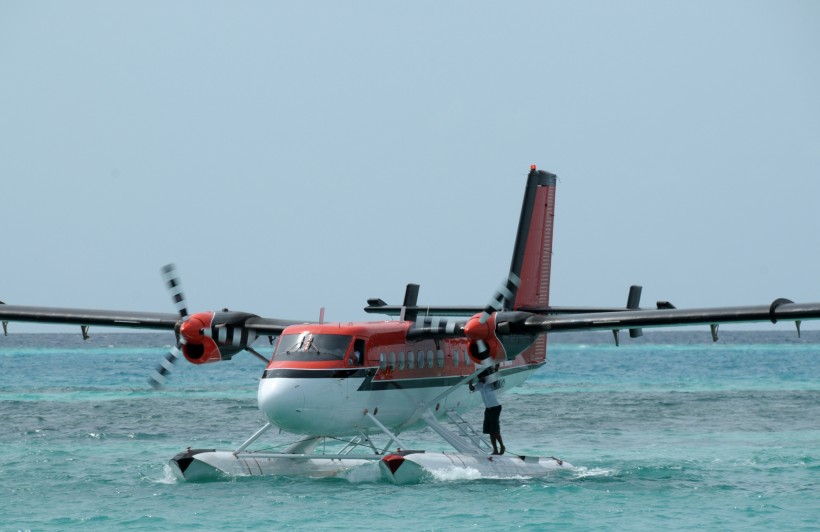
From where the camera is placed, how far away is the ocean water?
1468cm

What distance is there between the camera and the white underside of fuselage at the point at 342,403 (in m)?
16.4

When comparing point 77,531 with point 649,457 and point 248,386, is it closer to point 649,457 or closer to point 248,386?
point 649,457

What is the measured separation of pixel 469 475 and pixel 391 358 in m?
2.35

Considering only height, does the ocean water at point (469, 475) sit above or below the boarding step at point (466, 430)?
below

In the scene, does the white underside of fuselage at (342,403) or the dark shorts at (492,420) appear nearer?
the white underside of fuselage at (342,403)

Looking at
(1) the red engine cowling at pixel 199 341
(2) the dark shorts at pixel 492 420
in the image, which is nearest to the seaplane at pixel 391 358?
(1) the red engine cowling at pixel 199 341

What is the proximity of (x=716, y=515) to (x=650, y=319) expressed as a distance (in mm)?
3536

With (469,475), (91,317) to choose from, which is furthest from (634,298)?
(91,317)

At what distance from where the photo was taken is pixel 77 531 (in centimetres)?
1388

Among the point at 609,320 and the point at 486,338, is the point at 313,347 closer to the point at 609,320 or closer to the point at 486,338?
the point at 486,338

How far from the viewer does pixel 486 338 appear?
18.4 meters

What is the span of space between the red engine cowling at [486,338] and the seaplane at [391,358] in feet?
0.07

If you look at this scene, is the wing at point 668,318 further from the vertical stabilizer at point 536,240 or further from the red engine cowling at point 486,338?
the vertical stabilizer at point 536,240

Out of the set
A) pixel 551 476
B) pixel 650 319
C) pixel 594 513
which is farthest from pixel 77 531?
pixel 650 319
